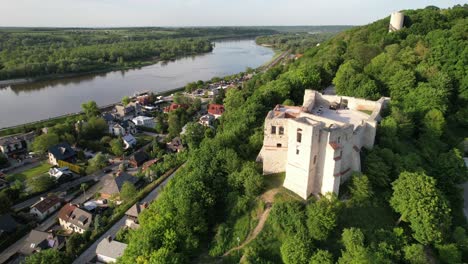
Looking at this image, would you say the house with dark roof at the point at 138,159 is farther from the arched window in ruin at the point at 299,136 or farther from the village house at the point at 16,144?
the arched window in ruin at the point at 299,136

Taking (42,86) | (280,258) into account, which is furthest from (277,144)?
(42,86)

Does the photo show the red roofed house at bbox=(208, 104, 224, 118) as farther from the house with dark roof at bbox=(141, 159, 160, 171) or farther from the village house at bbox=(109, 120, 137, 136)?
the house with dark roof at bbox=(141, 159, 160, 171)

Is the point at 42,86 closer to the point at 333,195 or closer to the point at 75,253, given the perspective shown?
the point at 75,253

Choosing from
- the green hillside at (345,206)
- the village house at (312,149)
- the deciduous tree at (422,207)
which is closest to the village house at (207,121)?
the green hillside at (345,206)

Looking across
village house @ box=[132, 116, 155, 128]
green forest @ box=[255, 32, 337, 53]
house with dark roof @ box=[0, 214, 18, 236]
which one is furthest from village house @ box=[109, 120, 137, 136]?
green forest @ box=[255, 32, 337, 53]

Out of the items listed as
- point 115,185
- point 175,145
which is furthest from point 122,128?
point 115,185

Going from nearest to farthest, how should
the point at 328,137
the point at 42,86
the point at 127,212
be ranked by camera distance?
the point at 328,137
the point at 127,212
the point at 42,86

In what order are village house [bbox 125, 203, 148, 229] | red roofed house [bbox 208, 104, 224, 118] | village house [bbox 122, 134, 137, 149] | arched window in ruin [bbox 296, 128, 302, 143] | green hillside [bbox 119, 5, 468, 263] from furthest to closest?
red roofed house [bbox 208, 104, 224, 118] → village house [bbox 122, 134, 137, 149] → village house [bbox 125, 203, 148, 229] → arched window in ruin [bbox 296, 128, 302, 143] → green hillside [bbox 119, 5, 468, 263]

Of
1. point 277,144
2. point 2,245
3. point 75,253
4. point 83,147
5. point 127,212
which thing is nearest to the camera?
point 277,144
